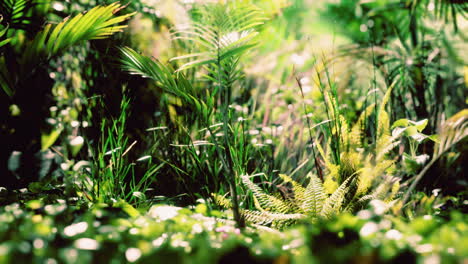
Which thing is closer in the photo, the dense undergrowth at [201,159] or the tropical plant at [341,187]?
the dense undergrowth at [201,159]

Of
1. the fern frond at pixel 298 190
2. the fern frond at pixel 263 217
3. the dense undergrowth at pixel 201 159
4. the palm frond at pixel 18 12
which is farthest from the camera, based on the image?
the palm frond at pixel 18 12

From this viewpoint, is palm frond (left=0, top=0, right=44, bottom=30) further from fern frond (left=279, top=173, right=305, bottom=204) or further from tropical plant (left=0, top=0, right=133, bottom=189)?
fern frond (left=279, top=173, right=305, bottom=204)

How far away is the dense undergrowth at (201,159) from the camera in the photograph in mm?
899

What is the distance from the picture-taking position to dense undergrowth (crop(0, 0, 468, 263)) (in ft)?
2.95

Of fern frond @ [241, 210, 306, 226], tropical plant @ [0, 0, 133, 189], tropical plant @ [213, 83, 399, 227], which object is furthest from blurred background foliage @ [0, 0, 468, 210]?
fern frond @ [241, 210, 306, 226]

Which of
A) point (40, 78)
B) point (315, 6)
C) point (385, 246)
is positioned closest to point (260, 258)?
point (385, 246)

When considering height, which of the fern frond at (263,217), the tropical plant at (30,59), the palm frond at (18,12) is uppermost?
the palm frond at (18,12)

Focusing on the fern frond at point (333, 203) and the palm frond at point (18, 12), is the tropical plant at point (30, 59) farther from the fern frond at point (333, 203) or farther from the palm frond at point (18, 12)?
the fern frond at point (333, 203)

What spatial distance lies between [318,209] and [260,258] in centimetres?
83

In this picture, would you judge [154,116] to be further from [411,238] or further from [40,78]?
[411,238]

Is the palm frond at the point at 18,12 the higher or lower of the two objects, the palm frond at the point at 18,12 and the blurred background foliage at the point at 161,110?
the higher

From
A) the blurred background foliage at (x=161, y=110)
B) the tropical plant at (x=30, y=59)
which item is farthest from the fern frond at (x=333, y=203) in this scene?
the tropical plant at (x=30, y=59)

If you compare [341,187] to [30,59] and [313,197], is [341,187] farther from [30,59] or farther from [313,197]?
[30,59]

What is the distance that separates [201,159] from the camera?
2.04 metres
